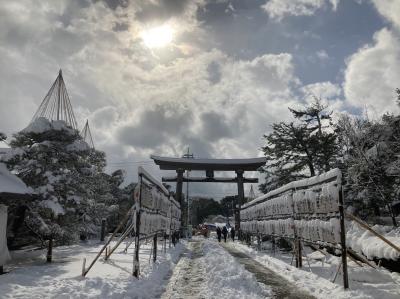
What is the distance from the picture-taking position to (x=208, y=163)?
125 feet

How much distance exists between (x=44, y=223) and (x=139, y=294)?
780 centimetres

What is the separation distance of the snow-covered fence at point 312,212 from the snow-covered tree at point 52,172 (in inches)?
354

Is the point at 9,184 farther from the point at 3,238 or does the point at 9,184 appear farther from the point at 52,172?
the point at 52,172

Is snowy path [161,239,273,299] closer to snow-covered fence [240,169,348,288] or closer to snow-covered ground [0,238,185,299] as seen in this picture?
snow-covered ground [0,238,185,299]

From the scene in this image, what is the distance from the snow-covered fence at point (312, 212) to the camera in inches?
351

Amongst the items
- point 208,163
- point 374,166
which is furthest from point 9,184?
point 208,163

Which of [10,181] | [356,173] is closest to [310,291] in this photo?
[10,181]

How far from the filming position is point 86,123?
3528 centimetres

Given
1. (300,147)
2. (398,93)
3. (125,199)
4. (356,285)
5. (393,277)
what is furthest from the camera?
(125,199)

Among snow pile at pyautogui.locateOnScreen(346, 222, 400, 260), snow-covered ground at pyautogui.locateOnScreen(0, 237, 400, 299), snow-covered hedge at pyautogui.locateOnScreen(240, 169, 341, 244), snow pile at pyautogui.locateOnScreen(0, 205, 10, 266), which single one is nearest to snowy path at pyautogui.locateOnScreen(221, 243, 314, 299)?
snow-covered ground at pyautogui.locateOnScreen(0, 237, 400, 299)

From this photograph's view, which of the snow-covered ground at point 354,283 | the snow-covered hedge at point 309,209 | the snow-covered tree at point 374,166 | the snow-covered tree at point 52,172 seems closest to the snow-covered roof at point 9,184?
the snow-covered tree at point 52,172

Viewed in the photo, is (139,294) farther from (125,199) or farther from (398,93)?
(125,199)

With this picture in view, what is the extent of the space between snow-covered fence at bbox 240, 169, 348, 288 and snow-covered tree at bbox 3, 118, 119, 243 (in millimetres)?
8981

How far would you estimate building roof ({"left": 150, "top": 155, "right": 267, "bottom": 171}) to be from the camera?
3774 centimetres
